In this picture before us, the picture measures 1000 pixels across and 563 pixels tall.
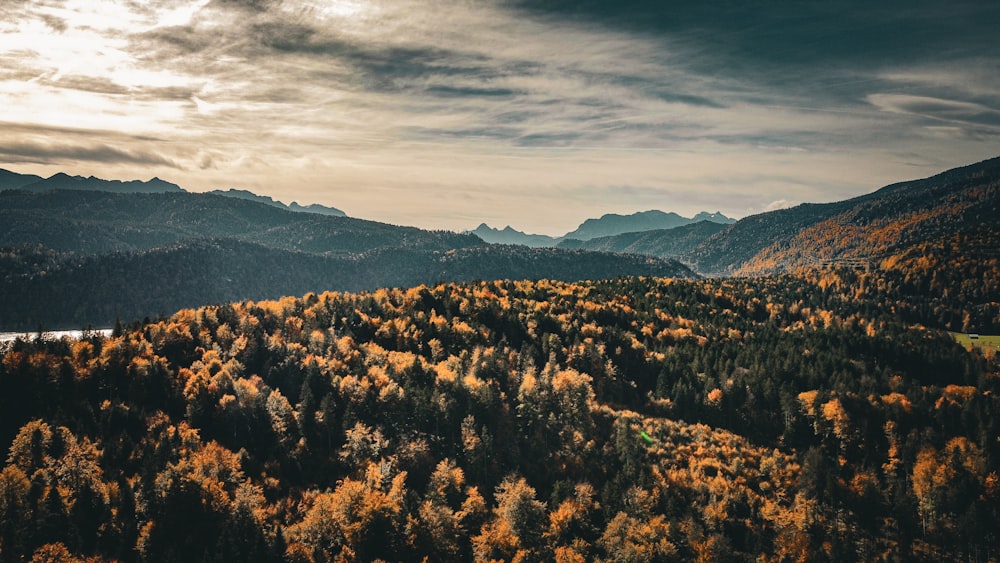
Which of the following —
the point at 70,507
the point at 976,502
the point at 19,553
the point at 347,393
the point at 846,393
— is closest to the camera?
the point at 19,553

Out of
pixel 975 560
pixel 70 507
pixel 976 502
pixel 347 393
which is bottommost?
pixel 975 560

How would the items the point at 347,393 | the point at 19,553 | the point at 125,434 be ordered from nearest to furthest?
the point at 19,553, the point at 125,434, the point at 347,393

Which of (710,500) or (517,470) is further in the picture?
(517,470)

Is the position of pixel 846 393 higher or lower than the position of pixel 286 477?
higher

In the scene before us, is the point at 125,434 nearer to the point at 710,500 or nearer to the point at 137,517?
the point at 137,517

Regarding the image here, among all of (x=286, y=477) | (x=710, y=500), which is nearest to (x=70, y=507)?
(x=286, y=477)

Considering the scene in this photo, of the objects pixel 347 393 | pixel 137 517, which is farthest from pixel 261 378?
pixel 137 517
